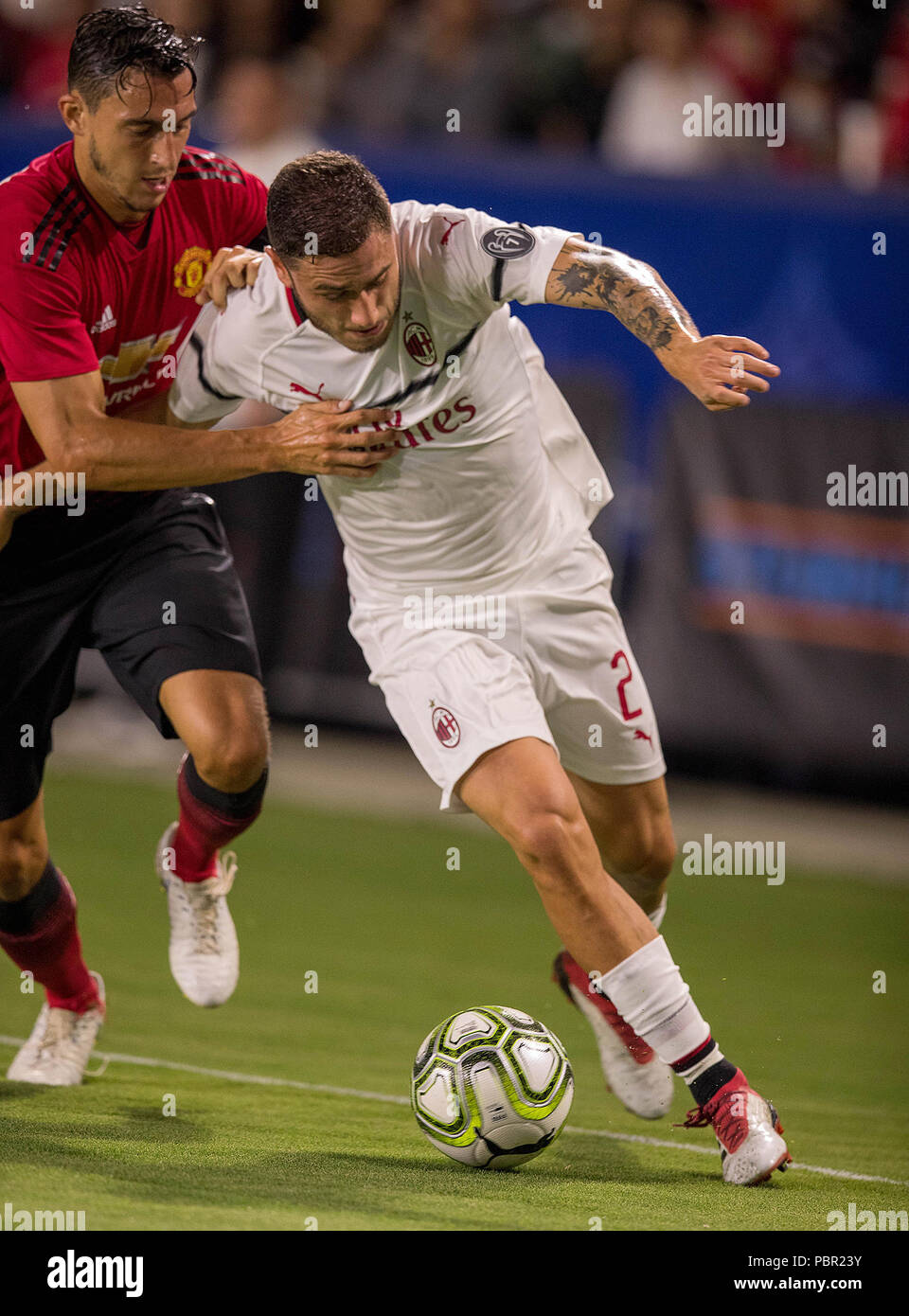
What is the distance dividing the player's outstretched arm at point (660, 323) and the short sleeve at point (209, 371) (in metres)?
0.99

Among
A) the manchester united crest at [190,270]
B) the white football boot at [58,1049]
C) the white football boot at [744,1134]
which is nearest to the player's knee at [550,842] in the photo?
the white football boot at [744,1134]

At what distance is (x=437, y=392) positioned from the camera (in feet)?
16.5

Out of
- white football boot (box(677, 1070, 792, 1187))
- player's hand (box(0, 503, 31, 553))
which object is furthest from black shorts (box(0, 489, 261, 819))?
white football boot (box(677, 1070, 792, 1187))

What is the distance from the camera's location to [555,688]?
5.21 meters

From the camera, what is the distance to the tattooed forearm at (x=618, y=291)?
15.3 feet

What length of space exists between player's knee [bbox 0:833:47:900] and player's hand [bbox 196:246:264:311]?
5.91 ft

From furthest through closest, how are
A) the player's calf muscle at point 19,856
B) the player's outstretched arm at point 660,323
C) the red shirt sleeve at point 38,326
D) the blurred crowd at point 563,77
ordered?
1. the blurred crowd at point 563,77
2. the player's calf muscle at point 19,856
3. the red shirt sleeve at point 38,326
4. the player's outstretched arm at point 660,323

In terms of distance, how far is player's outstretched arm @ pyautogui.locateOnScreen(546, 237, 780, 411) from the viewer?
4449mm

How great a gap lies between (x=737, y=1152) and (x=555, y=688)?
141cm

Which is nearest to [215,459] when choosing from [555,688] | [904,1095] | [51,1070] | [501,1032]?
[555,688]

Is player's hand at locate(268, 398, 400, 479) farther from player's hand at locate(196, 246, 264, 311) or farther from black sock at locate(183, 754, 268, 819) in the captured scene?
black sock at locate(183, 754, 268, 819)

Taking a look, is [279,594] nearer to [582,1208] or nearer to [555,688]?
[555,688]

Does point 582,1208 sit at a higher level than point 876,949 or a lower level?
lower

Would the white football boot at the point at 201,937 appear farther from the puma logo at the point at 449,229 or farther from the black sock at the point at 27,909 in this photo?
the puma logo at the point at 449,229
